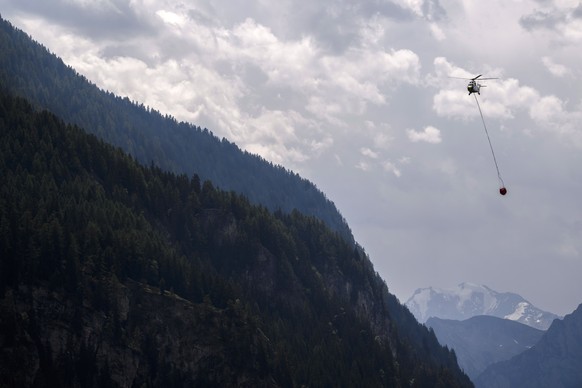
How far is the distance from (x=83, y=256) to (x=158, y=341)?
2451 centimetres

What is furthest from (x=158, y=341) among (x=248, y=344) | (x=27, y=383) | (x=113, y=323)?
(x=27, y=383)

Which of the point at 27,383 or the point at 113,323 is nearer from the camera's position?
the point at 27,383

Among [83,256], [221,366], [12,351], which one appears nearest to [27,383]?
[12,351]

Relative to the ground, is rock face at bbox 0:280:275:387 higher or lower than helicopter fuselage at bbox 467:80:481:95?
lower

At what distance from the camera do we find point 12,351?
154 m

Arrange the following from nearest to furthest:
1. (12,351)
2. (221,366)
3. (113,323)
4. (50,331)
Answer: (12,351), (50,331), (113,323), (221,366)

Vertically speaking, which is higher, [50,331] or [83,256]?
[83,256]

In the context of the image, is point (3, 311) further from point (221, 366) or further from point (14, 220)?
point (221, 366)

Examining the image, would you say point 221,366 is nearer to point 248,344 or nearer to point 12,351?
point 248,344

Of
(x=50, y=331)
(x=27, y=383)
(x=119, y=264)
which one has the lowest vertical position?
(x=27, y=383)

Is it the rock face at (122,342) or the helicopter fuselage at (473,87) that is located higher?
the helicopter fuselage at (473,87)

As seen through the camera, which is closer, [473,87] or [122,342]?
[473,87]

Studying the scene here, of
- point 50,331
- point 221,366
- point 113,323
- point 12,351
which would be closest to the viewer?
point 12,351

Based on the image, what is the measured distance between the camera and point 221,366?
632ft
